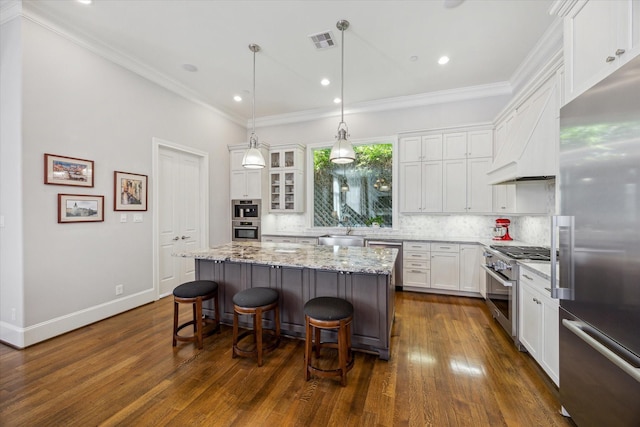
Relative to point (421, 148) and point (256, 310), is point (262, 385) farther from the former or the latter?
point (421, 148)

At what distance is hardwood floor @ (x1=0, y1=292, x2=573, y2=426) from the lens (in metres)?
1.81

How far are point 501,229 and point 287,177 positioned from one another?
4.04 m

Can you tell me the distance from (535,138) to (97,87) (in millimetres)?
5129

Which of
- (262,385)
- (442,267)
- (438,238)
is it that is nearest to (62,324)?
(262,385)

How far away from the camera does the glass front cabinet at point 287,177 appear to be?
18.1ft

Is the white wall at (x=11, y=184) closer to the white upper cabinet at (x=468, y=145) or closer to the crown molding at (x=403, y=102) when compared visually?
the crown molding at (x=403, y=102)

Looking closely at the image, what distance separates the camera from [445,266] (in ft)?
14.1

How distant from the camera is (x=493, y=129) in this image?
14.1 feet

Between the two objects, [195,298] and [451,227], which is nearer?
[195,298]

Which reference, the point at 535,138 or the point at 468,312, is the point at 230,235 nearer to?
the point at 468,312

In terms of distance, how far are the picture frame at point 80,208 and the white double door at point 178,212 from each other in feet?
3.03

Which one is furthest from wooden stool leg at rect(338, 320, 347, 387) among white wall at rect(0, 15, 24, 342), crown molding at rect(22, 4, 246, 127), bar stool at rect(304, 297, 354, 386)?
crown molding at rect(22, 4, 246, 127)

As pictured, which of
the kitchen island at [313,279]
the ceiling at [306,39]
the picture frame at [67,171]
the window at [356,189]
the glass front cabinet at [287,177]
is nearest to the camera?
the kitchen island at [313,279]

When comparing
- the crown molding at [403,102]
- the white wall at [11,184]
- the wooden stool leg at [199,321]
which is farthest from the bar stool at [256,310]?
the crown molding at [403,102]
